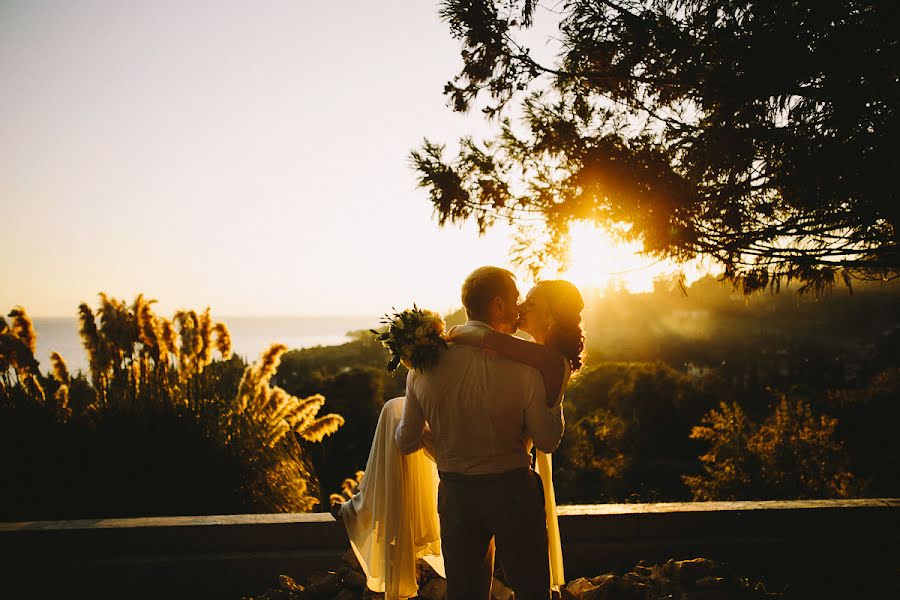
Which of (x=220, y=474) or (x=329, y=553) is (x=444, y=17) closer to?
(x=329, y=553)

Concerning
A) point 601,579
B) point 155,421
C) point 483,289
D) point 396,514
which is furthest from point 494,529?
point 155,421

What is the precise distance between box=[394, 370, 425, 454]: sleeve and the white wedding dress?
14.2 inches

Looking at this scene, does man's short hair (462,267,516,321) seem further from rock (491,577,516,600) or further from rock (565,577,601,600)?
rock (565,577,601,600)

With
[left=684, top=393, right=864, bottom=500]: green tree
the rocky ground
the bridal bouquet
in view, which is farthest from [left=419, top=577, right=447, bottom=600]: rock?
[left=684, top=393, right=864, bottom=500]: green tree

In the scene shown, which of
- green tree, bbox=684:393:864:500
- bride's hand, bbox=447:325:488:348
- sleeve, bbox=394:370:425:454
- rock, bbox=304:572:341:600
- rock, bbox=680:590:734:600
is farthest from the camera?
green tree, bbox=684:393:864:500

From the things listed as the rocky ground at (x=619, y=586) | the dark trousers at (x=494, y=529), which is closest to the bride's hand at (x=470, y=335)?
the dark trousers at (x=494, y=529)

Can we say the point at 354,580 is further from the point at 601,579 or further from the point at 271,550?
the point at 601,579

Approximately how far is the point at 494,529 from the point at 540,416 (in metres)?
0.55

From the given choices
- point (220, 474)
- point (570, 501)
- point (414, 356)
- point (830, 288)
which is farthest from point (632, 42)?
point (570, 501)

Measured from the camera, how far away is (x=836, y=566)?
13.7ft

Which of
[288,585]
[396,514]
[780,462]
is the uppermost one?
[396,514]

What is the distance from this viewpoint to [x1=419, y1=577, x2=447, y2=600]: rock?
12.0 ft

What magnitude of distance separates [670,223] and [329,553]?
3175 millimetres

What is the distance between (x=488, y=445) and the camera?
2.55 m
